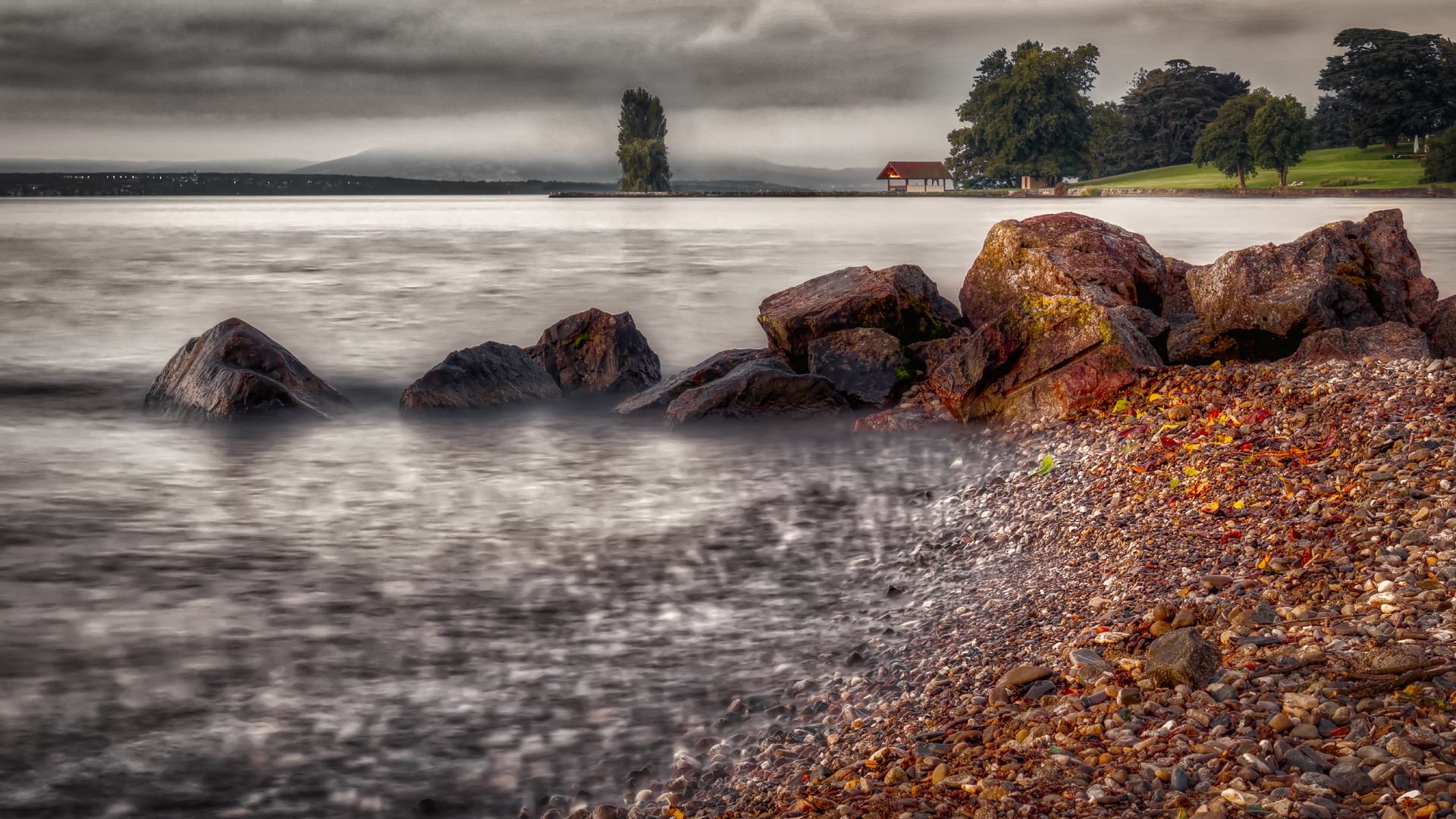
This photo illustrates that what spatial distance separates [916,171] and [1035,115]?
1965 inches

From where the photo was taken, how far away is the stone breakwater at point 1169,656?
3.94 meters

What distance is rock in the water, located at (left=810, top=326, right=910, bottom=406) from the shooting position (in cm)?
1335

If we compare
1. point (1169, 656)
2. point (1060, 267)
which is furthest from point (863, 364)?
point (1169, 656)

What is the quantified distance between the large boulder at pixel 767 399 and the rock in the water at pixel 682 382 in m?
0.79

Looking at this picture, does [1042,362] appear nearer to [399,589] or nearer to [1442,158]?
[399,589]

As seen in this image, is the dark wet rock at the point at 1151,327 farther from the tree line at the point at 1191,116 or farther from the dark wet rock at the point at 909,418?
the tree line at the point at 1191,116

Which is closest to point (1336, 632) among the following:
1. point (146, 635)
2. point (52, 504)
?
point (146, 635)

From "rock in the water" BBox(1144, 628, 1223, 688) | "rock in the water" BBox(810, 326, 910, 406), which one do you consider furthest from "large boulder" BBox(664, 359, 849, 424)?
"rock in the water" BBox(1144, 628, 1223, 688)

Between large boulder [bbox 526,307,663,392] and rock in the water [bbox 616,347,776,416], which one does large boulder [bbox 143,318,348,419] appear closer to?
large boulder [bbox 526,307,663,392]

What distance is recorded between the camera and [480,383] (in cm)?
1466

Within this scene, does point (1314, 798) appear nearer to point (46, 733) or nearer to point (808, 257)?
point (46, 733)

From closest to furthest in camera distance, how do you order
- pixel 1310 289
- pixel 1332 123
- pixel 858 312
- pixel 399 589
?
pixel 399 589 → pixel 1310 289 → pixel 858 312 → pixel 1332 123

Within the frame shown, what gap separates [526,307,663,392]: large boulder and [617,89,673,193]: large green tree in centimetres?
12177

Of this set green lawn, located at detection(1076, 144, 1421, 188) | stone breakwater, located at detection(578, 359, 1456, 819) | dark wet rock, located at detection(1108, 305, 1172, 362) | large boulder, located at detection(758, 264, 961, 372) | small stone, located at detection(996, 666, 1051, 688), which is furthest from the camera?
green lawn, located at detection(1076, 144, 1421, 188)
